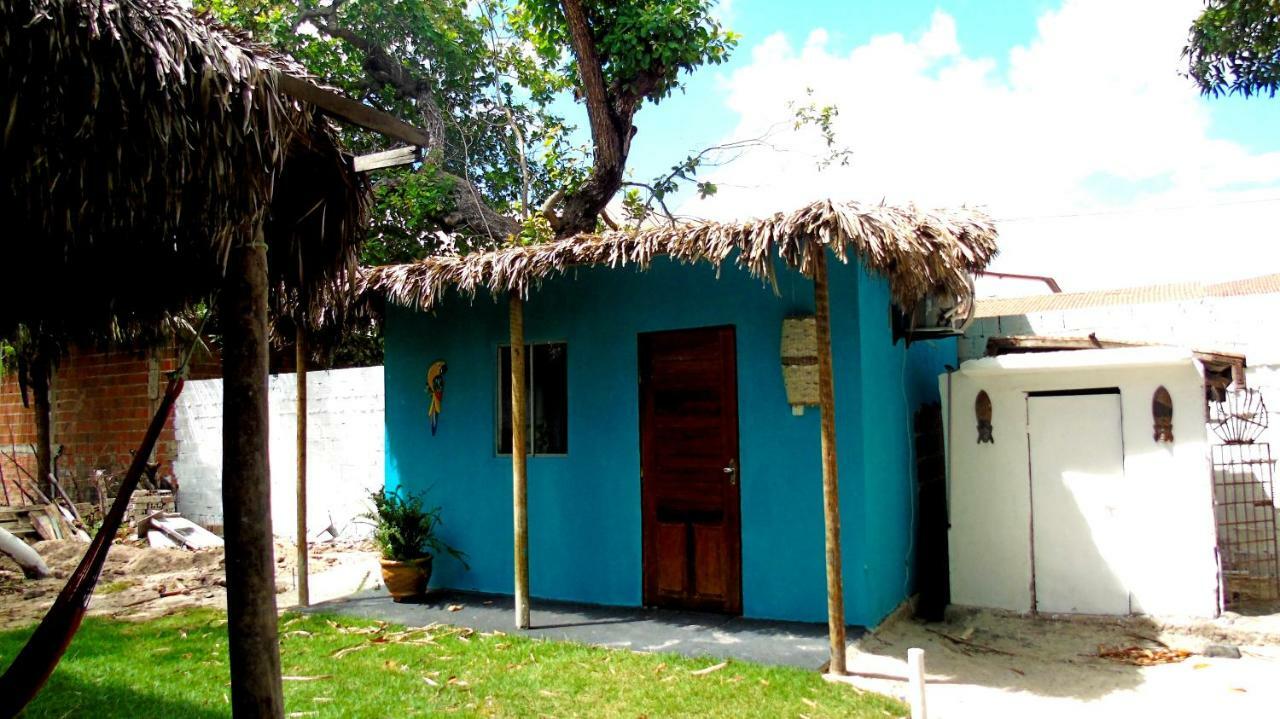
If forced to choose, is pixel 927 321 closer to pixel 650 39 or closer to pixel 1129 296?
pixel 1129 296

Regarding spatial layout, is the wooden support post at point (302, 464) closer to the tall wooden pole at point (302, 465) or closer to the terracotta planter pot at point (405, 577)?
the tall wooden pole at point (302, 465)

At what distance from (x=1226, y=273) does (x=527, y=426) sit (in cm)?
1309

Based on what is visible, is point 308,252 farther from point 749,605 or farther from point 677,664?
point 749,605

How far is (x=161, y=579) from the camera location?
790cm

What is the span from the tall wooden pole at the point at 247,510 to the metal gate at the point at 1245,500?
20.6 feet

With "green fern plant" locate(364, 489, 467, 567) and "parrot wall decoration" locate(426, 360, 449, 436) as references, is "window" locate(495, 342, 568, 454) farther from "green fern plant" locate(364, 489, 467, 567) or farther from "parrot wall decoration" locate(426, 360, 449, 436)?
"green fern plant" locate(364, 489, 467, 567)

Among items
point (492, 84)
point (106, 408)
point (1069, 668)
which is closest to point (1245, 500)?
point (1069, 668)

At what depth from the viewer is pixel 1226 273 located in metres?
14.2

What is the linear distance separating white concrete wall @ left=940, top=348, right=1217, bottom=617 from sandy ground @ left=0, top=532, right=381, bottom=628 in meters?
4.97

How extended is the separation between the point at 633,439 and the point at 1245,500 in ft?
15.1

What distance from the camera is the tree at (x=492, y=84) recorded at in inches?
385

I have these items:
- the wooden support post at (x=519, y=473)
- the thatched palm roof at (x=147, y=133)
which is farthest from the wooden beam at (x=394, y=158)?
the wooden support post at (x=519, y=473)

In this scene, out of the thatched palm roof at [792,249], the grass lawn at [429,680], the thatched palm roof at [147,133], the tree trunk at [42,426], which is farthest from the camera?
the tree trunk at [42,426]

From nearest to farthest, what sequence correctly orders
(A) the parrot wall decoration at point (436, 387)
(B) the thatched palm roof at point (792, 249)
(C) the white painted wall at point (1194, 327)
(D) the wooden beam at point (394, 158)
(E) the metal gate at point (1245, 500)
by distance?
(D) the wooden beam at point (394, 158)
(B) the thatched palm roof at point (792, 249)
(E) the metal gate at point (1245, 500)
(C) the white painted wall at point (1194, 327)
(A) the parrot wall decoration at point (436, 387)
